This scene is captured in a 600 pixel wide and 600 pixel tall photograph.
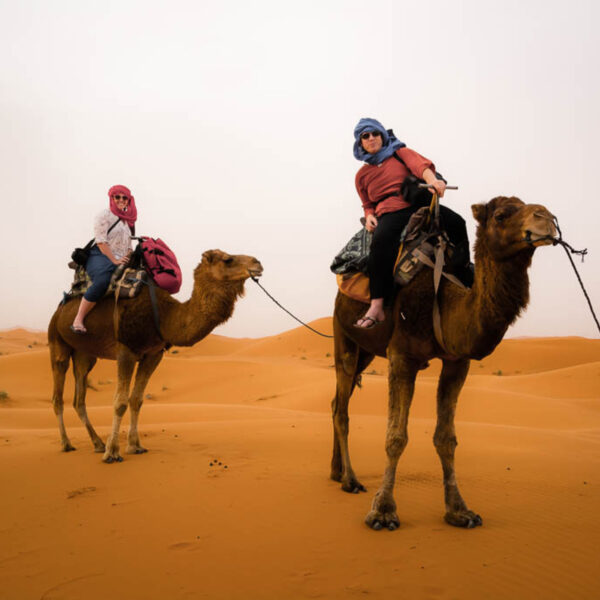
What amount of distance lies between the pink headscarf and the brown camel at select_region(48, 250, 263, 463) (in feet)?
4.13

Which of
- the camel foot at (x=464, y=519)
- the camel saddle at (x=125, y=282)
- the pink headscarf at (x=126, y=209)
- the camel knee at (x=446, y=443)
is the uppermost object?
the pink headscarf at (x=126, y=209)

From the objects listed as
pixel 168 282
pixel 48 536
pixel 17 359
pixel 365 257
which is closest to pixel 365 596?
pixel 48 536

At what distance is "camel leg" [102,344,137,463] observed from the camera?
271 inches

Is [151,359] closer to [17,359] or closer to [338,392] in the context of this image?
[338,392]

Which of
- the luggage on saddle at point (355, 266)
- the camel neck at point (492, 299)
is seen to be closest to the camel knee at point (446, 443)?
the camel neck at point (492, 299)

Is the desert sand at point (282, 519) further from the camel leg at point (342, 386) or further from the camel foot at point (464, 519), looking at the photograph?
the camel leg at point (342, 386)

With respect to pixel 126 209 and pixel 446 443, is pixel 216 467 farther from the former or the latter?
pixel 126 209

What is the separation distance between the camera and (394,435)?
443cm

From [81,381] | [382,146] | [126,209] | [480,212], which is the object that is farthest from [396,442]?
[81,381]

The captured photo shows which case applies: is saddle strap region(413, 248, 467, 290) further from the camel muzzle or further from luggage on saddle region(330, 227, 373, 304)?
the camel muzzle

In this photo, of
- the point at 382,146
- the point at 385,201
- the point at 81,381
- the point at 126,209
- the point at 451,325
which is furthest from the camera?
the point at 81,381

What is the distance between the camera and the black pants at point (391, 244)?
15.0 ft

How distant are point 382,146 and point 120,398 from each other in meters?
4.83

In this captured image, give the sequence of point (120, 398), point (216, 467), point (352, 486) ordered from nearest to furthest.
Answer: point (352, 486) → point (216, 467) → point (120, 398)
